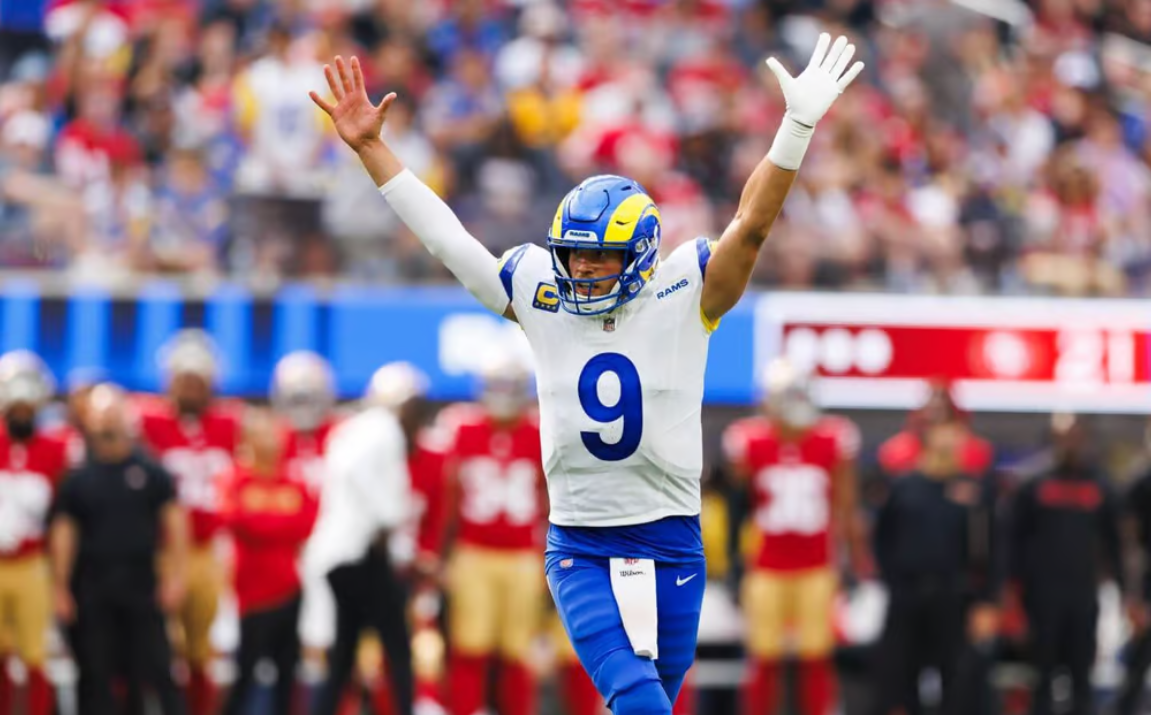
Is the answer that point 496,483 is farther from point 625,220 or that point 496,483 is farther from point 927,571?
point 625,220

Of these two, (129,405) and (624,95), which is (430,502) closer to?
(129,405)

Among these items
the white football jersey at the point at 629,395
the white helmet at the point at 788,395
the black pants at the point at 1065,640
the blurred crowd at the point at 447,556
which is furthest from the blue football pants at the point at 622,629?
the black pants at the point at 1065,640

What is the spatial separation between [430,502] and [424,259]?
1780mm

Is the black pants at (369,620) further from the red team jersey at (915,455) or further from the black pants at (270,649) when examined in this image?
the red team jersey at (915,455)

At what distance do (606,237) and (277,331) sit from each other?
19.0 ft

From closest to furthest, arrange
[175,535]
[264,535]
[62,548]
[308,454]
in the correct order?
[62,548], [175,535], [264,535], [308,454]

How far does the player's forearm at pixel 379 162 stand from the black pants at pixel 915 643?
5382 millimetres

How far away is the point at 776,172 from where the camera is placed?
507 centimetres

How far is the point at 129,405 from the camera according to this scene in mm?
10258

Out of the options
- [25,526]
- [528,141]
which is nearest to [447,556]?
[25,526]

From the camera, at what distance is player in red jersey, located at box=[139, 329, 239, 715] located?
9.73 meters

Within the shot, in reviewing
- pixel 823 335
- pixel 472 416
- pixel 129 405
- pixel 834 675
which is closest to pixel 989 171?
pixel 823 335

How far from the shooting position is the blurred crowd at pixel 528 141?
36.7 ft

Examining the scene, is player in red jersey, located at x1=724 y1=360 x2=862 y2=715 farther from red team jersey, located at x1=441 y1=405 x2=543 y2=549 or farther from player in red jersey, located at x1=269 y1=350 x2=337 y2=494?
player in red jersey, located at x1=269 y1=350 x2=337 y2=494
